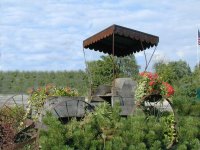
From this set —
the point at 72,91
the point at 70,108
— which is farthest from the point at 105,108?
the point at 72,91

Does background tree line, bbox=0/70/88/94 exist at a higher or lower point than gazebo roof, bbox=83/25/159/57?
lower

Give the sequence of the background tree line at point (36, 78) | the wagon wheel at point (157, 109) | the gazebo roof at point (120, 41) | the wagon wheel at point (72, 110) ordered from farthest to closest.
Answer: the background tree line at point (36, 78), the gazebo roof at point (120, 41), the wagon wheel at point (72, 110), the wagon wheel at point (157, 109)

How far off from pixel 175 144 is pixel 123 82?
4.58 m

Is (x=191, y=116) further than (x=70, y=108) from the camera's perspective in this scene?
No

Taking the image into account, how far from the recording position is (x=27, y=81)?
128 feet

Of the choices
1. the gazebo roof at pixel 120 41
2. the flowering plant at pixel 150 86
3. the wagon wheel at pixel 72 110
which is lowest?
the wagon wheel at pixel 72 110

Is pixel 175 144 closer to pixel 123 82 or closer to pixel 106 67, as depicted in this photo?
pixel 123 82

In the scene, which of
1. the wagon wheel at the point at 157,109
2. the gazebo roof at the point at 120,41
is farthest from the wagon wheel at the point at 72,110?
the gazebo roof at the point at 120,41

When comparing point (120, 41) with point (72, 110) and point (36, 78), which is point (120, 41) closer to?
point (72, 110)

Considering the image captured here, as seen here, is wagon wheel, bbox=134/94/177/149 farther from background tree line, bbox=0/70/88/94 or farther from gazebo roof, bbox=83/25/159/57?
background tree line, bbox=0/70/88/94

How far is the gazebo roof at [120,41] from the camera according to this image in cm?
1159

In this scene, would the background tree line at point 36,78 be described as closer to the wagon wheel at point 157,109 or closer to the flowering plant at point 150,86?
the flowering plant at point 150,86

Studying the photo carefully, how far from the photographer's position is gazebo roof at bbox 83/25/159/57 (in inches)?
456

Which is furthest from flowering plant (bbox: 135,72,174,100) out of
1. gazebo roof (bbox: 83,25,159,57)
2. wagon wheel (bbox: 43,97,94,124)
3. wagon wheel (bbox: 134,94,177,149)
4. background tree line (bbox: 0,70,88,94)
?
background tree line (bbox: 0,70,88,94)
